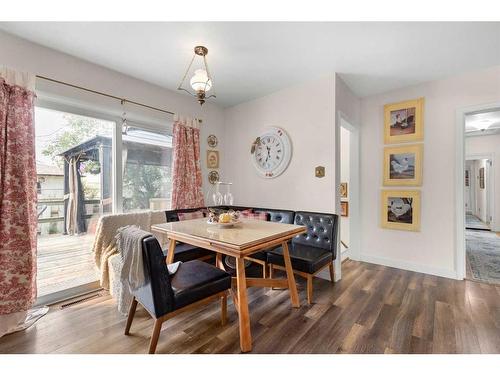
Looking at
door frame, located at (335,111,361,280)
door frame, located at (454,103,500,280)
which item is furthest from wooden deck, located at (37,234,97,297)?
door frame, located at (454,103,500,280)

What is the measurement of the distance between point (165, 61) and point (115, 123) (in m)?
1.04

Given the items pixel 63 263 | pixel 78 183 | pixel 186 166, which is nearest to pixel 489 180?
pixel 186 166

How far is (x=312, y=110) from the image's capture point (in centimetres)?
301

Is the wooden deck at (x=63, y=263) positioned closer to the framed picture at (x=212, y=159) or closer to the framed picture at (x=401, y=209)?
the framed picture at (x=212, y=159)

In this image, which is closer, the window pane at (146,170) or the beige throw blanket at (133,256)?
the beige throw blanket at (133,256)

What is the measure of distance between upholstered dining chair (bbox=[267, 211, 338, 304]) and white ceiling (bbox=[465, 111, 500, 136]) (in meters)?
3.47

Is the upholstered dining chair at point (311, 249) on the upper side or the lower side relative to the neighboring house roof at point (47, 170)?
lower

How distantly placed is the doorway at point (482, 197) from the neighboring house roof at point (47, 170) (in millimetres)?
4791

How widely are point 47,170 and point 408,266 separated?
4.64 m

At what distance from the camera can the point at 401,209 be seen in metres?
3.25

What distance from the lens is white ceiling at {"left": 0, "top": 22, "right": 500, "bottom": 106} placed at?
196cm

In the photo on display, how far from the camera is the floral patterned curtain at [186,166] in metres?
3.27

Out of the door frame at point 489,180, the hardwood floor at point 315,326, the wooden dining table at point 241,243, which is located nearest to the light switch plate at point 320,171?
the wooden dining table at point 241,243
